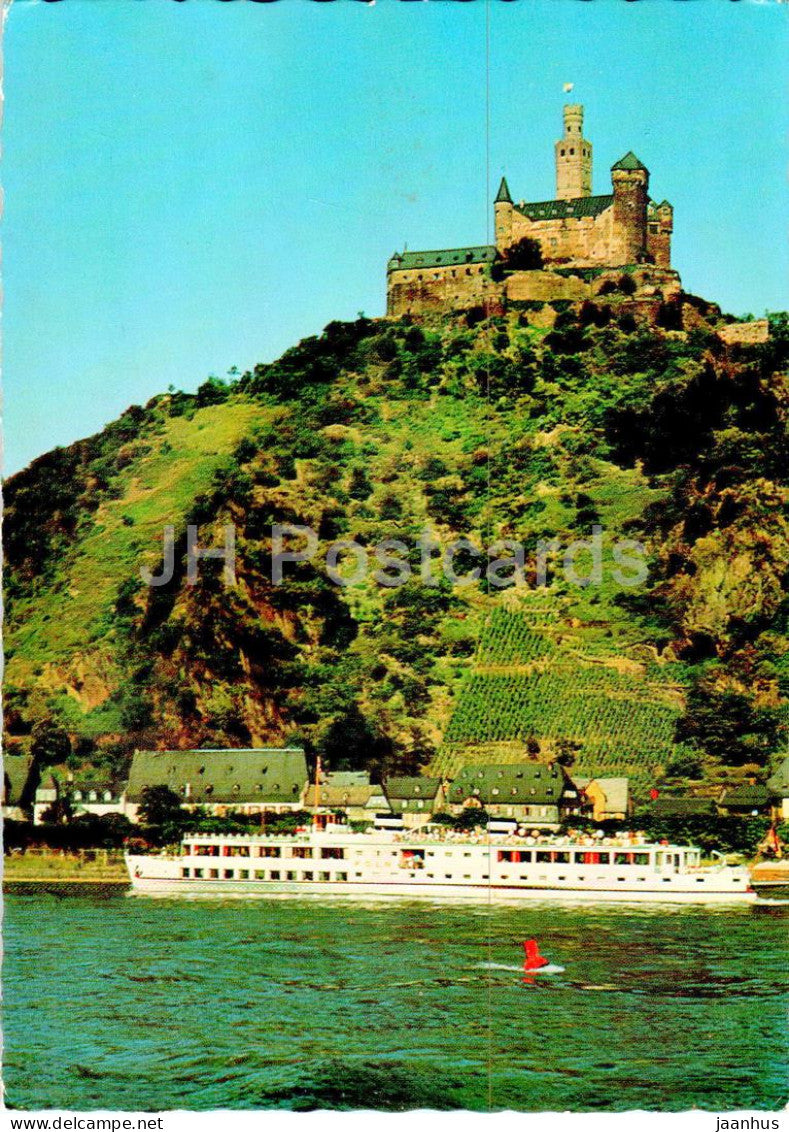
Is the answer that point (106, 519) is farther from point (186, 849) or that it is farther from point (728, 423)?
point (728, 423)

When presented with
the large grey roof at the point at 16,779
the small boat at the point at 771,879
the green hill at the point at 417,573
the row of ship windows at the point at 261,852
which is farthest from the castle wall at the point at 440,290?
the small boat at the point at 771,879

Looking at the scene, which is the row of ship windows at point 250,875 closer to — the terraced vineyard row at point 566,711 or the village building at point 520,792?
the village building at point 520,792

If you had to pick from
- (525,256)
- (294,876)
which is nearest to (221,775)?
(294,876)

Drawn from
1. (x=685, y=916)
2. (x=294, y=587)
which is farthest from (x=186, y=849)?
(x=685, y=916)

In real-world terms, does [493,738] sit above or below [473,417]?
below

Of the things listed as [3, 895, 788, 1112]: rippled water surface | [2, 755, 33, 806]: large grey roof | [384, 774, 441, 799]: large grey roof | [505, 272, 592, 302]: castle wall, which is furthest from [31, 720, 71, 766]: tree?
[505, 272, 592, 302]: castle wall
